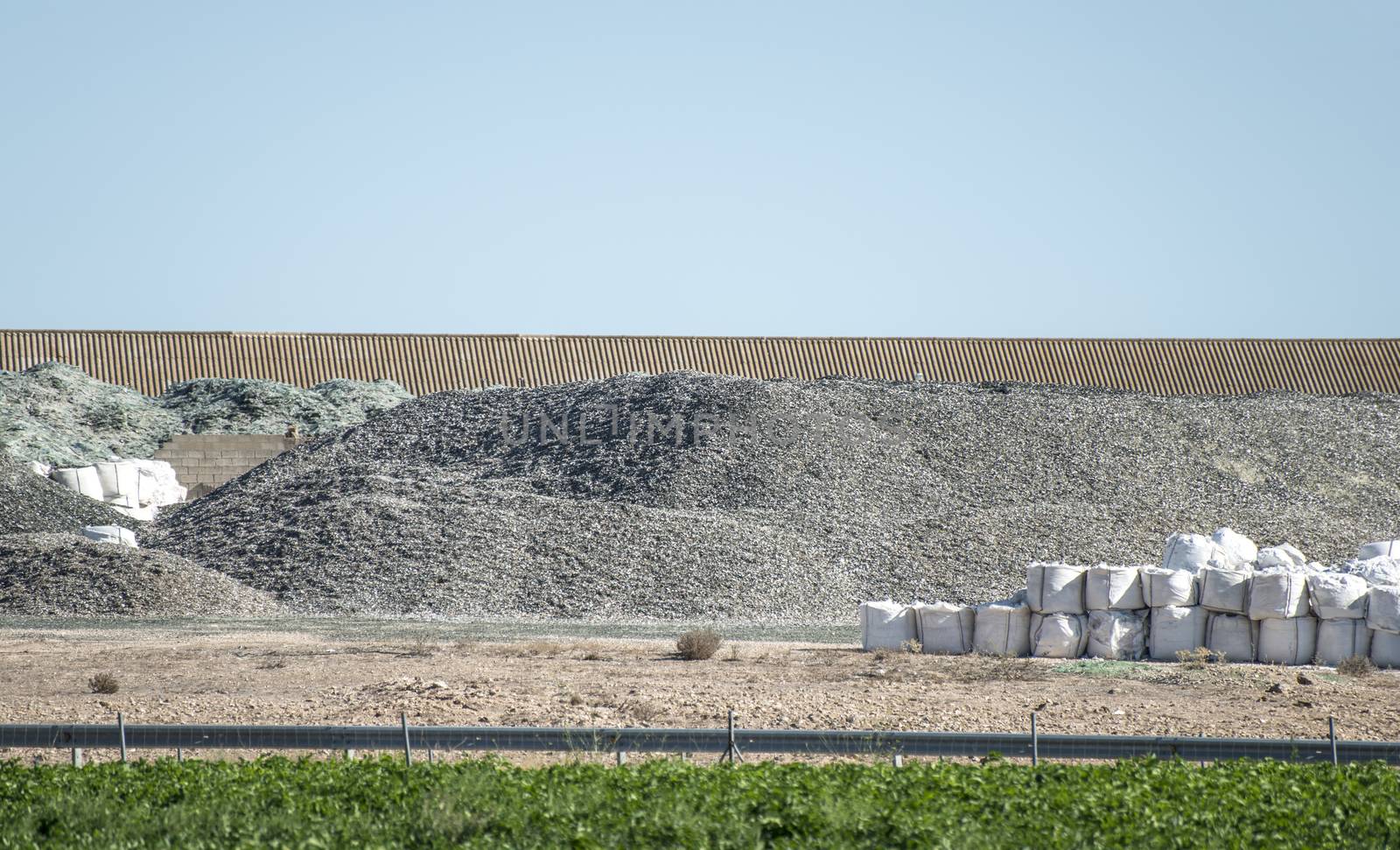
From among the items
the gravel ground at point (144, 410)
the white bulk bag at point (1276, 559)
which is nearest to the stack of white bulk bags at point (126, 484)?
the gravel ground at point (144, 410)

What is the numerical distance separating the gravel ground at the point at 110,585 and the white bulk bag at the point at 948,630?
9.82 metres

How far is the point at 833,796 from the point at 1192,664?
953 centimetres

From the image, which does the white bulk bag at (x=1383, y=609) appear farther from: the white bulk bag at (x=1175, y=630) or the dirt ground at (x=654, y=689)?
the white bulk bag at (x=1175, y=630)

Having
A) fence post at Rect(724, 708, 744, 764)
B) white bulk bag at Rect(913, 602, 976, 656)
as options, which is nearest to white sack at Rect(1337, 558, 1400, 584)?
white bulk bag at Rect(913, 602, 976, 656)

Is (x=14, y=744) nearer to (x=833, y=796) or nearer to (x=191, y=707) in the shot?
(x=191, y=707)

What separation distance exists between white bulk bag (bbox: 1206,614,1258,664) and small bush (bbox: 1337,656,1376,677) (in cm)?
96

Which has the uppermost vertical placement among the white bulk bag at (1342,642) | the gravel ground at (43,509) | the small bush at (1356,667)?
the gravel ground at (43,509)

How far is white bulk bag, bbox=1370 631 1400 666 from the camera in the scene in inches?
638

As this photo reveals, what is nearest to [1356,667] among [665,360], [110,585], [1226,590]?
[1226,590]

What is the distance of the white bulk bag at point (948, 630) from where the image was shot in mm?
17172

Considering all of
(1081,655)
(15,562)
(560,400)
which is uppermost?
(560,400)

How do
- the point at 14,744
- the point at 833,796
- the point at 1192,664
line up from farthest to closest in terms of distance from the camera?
the point at 1192,664
the point at 14,744
the point at 833,796

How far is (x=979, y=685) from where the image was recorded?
14.6 meters

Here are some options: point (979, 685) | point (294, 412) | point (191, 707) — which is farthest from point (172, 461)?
point (979, 685)
